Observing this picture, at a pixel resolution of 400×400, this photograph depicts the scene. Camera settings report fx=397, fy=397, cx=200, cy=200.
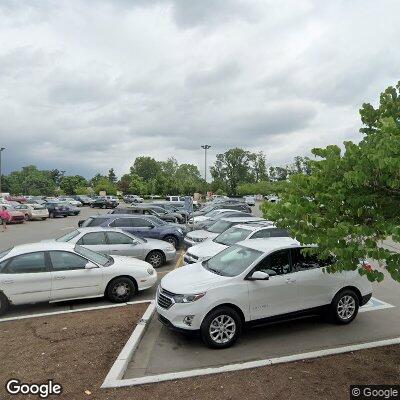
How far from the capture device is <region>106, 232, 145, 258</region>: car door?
37.7 feet

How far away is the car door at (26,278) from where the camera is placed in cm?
795

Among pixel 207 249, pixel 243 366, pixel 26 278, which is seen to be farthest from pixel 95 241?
pixel 243 366

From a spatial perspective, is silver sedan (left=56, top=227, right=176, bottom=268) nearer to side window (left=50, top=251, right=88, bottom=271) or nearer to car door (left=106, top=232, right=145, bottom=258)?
car door (left=106, top=232, right=145, bottom=258)

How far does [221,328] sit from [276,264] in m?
1.52

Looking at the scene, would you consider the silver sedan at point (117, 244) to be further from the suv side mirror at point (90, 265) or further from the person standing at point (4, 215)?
the person standing at point (4, 215)

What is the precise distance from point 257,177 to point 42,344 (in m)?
117

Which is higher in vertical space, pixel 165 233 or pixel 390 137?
pixel 390 137

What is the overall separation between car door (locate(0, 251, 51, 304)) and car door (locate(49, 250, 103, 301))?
0.51ft

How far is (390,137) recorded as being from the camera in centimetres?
348

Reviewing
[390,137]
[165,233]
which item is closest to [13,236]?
[165,233]

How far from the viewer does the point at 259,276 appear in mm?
6438

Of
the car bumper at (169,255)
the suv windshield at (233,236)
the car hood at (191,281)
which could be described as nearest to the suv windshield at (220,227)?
the car bumper at (169,255)

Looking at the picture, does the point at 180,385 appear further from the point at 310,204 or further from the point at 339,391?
the point at 310,204

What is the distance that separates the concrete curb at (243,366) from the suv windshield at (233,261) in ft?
4.96
